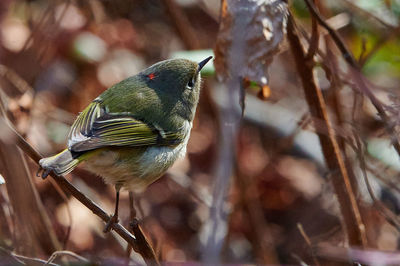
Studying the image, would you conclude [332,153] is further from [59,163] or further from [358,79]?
[59,163]

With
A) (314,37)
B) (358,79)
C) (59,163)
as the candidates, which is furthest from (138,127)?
(358,79)

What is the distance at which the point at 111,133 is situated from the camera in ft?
8.28

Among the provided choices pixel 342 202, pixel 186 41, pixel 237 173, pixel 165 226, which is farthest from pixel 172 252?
pixel 342 202

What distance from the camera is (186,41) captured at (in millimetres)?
4070

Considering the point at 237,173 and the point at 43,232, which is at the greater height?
the point at 43,232

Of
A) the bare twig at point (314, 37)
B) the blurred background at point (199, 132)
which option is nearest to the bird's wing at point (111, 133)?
the blurred background at point (199, 132)

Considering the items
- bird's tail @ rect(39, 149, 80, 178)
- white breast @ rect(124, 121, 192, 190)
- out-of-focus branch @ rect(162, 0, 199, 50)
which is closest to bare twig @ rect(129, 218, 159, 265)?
bird's tail @ rect(39, 149, 80, 178)

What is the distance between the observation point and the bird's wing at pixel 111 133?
2.37m

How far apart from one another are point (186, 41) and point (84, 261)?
213cm

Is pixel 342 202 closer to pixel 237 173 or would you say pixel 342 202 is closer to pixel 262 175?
pixel 237 173

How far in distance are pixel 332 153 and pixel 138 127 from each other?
967 millimetres

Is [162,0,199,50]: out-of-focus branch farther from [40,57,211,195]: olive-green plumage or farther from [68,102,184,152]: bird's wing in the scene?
[68,102,184,152]: bird's wing

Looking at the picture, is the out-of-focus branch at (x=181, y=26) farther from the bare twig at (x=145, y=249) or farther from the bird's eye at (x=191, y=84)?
the bare twig at (x=145, y=249)

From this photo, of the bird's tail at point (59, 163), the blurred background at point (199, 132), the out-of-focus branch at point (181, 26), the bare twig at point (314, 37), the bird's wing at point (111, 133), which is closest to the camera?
the bird's tail at point (59, 163)
